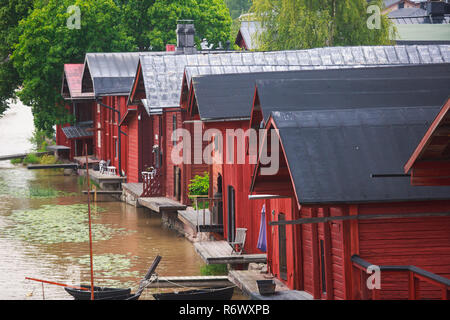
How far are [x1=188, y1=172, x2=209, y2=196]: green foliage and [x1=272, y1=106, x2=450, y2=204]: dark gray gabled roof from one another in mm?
14903

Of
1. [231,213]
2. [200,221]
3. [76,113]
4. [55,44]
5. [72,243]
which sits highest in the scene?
[55,44]

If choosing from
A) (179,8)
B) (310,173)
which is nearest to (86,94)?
(179,8)

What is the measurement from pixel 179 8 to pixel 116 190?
18496mm

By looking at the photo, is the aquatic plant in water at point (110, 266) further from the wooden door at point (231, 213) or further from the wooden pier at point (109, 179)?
the wooden pier at point (109, 179)

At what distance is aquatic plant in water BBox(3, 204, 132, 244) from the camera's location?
32.3m

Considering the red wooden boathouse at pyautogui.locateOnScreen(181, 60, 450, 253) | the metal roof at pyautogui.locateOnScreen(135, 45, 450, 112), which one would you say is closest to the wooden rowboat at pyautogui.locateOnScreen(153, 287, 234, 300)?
the red wooden boathouse at pyautogui.locateOnScreen(181, 60, 450, 253)

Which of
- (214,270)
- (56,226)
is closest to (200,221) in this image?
(214,270)

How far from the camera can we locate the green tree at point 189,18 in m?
59.9

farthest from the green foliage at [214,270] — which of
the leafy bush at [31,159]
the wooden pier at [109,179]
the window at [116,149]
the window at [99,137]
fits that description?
the leafy bush at [31,159]

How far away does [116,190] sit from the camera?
152 feet

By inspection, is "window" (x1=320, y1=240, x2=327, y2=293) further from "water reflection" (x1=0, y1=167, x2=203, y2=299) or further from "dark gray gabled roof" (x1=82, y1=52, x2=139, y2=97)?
"dark gray gabled roof" (x1=82, y1=52, x2=139, y2=97)

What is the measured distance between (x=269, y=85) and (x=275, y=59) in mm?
12976

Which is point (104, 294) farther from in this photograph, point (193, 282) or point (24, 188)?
point (24, 188)

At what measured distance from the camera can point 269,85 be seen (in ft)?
62.0
